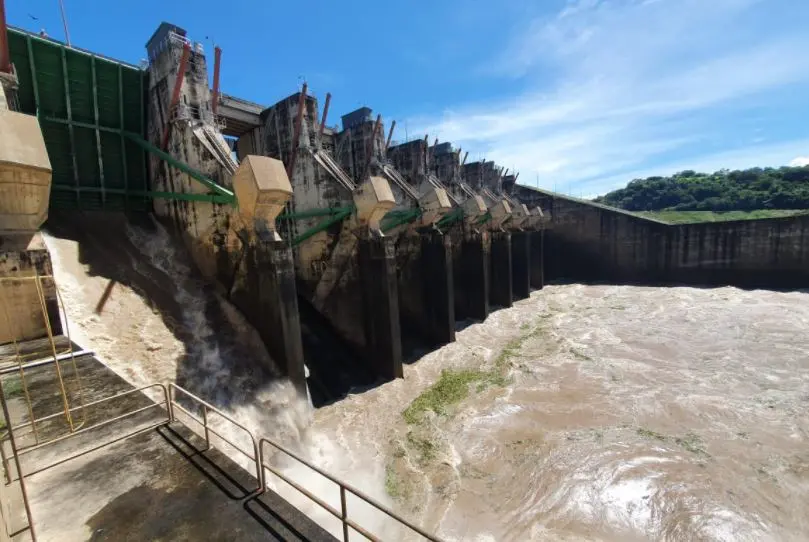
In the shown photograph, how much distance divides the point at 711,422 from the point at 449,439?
6288 millimetres

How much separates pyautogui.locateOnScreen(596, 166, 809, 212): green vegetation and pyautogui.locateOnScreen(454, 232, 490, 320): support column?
42.9 meters

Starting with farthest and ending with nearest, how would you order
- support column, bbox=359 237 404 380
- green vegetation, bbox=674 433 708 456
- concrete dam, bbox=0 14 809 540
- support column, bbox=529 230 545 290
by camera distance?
support column, bbox=529 230 545 290
support column, bbox=359 237 404 380
green vegetation, bbox=674 433 708 456
concrete dam, bbox=0 14 809 540

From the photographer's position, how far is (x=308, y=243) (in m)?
13.3

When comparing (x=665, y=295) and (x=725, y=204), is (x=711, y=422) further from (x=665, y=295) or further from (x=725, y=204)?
(x=725, y=204)

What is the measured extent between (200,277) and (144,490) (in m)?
8.44

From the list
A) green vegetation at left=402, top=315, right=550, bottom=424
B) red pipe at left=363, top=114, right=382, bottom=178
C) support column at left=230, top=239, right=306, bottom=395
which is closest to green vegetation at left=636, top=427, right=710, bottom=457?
green vegetation at left=402, top=315, right=550, bottom=424

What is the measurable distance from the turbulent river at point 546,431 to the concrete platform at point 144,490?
329cm

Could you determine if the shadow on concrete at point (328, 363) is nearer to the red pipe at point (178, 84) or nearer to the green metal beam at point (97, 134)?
the red pipe at point (178, 84)

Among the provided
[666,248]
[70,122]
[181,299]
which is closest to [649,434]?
[181,299]

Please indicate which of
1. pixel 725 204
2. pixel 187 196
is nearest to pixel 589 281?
A: pixel 187 196

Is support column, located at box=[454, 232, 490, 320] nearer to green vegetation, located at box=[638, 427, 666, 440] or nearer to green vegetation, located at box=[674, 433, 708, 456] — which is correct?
green vegetation, located at box=[638, 427, 666, 440]

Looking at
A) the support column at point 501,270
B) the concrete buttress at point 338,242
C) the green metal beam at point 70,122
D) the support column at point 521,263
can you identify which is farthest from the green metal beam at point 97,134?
the support column at point 521,263

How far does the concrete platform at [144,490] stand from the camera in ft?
9.04

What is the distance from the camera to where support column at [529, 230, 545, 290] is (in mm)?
26375
